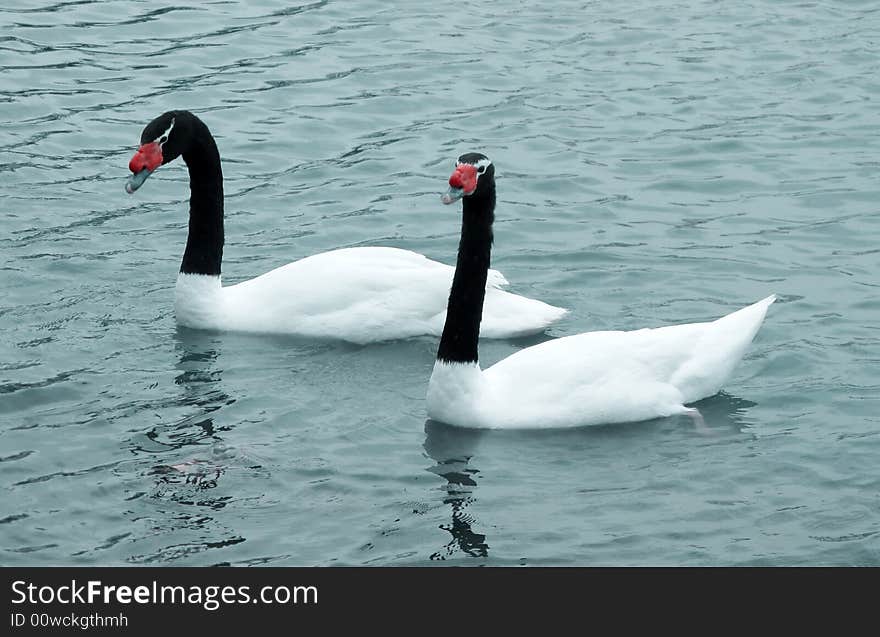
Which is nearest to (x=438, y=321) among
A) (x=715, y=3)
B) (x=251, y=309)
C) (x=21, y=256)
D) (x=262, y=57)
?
(x=251, y=309)

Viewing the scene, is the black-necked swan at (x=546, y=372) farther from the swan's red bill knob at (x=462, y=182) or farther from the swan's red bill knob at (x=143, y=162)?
the swan's red bill knob at (x=143, y=162)

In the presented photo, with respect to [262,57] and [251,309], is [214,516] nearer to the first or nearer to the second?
[251,309]

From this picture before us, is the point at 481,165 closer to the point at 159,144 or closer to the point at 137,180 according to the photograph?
the point at 137,180

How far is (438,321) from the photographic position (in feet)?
45.1

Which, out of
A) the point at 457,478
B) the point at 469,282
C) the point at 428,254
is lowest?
the point at 457,478

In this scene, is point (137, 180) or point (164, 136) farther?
point (164, 136)

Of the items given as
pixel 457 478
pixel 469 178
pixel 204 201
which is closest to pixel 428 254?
pixel 204 201

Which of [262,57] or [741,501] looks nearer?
[741,501]

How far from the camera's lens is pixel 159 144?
44.5 ft

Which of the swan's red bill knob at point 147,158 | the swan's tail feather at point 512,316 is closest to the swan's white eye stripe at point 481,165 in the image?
the swan's tail feather at point 512,316

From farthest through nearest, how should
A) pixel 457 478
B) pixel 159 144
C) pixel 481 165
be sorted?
pixel 159 144, pixel 481 165, pixel 457 478

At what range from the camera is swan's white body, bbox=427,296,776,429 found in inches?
467

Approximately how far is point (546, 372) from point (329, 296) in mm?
2349

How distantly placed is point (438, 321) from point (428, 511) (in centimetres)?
335
